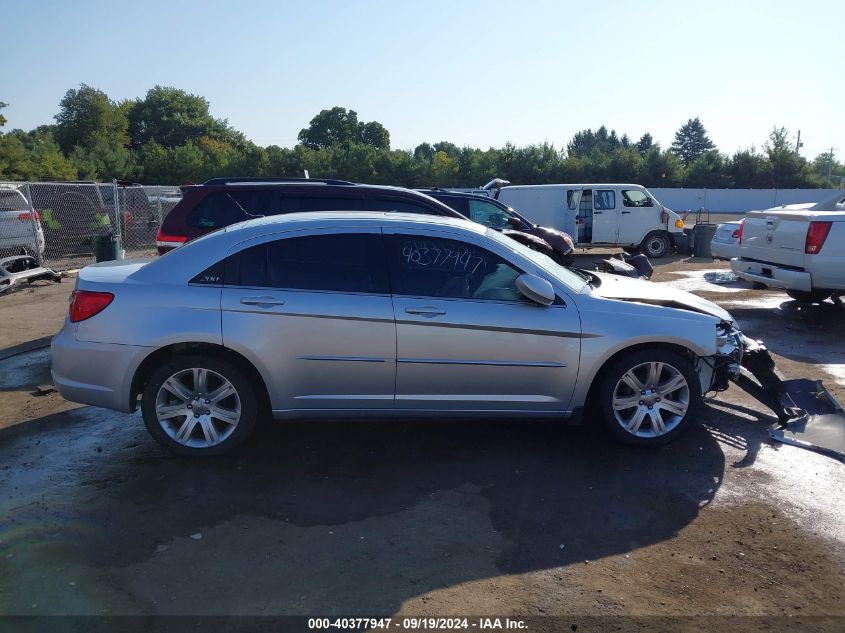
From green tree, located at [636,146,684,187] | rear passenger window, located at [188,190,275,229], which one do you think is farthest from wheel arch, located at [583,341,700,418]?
green tree, located at [636,146,684,187]

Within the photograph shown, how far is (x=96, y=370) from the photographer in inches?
189

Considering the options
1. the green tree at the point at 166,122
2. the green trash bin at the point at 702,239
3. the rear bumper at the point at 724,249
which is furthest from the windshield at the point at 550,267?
the green tree at the point at 166,122

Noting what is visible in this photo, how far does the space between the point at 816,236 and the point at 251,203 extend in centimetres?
719

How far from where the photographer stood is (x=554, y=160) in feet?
155

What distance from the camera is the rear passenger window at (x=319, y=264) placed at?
483cm

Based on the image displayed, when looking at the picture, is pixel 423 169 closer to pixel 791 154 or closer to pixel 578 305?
pixel 791 154

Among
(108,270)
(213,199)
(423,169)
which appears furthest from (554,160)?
(108,270)

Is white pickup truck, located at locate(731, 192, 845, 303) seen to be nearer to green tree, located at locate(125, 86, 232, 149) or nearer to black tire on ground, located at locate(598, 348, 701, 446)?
black tire on ground, located at locate(598, 348, 701, 446)

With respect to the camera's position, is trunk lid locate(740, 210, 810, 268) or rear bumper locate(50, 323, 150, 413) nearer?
rear bumper locate(50, 323, 150, 413)

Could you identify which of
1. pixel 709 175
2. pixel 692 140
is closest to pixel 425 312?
pixel 709 175

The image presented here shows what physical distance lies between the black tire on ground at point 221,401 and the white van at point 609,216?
14.8 metres

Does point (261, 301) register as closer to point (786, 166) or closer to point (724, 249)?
point (724, 249)

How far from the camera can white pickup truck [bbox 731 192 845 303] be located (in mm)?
9047

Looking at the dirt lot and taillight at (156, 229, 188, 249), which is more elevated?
taillight at (156, 229, 188, 249)
